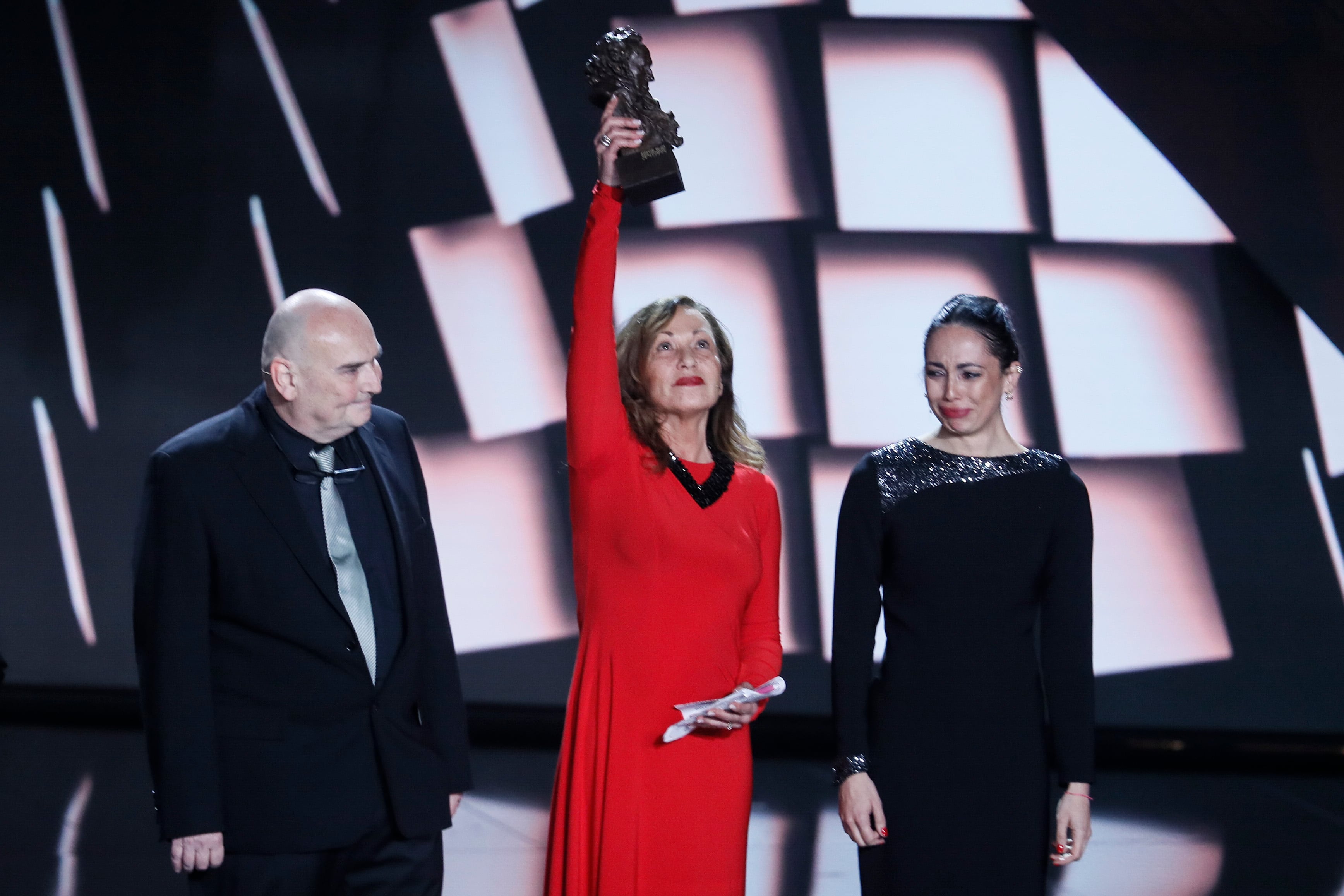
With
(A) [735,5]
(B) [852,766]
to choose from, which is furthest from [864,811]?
(A) [735,5]

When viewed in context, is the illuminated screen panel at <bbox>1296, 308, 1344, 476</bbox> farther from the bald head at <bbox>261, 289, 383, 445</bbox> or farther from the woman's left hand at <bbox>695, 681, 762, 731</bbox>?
the bald head at <bbox>261, 289, 383, 445</bbox>

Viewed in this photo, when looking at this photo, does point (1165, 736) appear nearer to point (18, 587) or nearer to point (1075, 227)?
point (1075, 227)

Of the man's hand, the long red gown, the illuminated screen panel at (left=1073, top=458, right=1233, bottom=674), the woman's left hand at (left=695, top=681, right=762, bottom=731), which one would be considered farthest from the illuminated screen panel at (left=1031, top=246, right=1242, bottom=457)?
the man's hand

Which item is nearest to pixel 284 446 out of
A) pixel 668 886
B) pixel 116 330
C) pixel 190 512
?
pixel 190 512

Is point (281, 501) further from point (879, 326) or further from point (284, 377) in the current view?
point (879, 326)

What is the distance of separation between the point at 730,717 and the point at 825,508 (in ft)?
10.7

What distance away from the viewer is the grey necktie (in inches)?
73.5

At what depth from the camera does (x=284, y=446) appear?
73.4 inches

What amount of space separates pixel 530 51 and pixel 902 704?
13.4 feet

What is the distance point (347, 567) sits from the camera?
1878mm

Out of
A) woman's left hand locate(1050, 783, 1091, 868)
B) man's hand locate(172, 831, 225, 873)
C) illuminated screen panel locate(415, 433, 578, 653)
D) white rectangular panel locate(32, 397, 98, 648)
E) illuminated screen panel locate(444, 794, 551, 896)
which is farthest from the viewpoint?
white rectangular panel locate(32, 397, 98, 648)

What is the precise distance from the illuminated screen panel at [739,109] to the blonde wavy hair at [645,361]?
305 centimetres

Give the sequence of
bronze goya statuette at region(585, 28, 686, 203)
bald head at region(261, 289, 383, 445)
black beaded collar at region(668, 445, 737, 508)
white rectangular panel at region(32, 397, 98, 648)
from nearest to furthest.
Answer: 1. bald head at region(261, 289, 383, 445)
2. bronze goya statuette at region(585, 28, 686, 203)
3. black beaded collar at region(668, 445, 737, 508)
4. white rectangular panel at region(32, 397, 98, 648)

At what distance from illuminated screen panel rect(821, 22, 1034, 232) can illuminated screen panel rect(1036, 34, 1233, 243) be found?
0.51 ft
